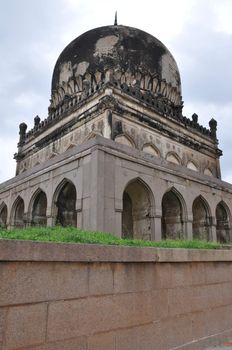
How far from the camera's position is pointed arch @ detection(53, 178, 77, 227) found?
9422mm

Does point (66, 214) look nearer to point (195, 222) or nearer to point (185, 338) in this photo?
point (195, 222)

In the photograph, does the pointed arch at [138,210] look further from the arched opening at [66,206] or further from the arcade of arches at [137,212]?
the arched opening at [66,206]

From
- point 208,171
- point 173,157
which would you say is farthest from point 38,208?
point 208,171

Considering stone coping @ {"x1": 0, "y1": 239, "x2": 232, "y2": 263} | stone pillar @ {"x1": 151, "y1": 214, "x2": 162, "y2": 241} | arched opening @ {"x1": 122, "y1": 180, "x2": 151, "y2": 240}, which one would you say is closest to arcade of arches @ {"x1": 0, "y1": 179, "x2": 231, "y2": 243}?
arched opening @ {"x1": 122, "y1": 180, "x2": 151, "y2": 240}

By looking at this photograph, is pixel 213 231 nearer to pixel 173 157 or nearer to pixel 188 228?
pixel 188 228

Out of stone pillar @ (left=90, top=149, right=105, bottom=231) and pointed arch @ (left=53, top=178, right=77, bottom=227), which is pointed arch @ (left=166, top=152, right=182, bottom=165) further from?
stone pillar @ (left=90, top=149, right=105, bottom=231)

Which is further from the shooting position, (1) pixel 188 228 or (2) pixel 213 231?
(2) pixel 213 231

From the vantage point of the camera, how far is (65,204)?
9.92 m

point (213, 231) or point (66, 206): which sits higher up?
point (66, 206)

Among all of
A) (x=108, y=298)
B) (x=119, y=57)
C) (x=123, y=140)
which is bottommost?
(x=108, y=298)

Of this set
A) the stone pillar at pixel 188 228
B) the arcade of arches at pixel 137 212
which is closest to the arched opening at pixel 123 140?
the arcade of arches at pixel 137 212

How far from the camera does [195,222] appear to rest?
40.0 ft

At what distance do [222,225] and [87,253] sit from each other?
10.8 meters

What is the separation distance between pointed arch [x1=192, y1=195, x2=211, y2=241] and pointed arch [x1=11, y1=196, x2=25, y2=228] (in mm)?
6352
